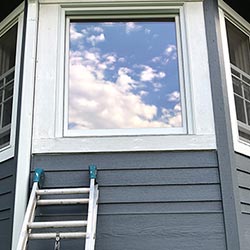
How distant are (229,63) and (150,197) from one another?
122 cm

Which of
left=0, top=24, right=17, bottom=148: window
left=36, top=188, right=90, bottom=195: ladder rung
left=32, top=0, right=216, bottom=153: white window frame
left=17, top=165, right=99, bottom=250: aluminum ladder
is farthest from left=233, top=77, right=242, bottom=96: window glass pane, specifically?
left=0, top=24, right=17, bottom=148: window

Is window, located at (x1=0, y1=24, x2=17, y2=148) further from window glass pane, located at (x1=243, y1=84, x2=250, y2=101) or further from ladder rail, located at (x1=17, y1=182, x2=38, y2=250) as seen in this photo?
window glass pane, located at (x1=243, y1=84, x2=250, y2=101)

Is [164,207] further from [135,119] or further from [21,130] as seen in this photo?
[21,130]

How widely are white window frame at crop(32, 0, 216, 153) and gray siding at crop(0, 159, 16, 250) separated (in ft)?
0.85

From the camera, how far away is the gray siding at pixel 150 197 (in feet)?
7.86

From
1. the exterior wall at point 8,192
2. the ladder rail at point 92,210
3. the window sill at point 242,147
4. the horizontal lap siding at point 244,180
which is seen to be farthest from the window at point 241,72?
the exterior wall at point 8,192

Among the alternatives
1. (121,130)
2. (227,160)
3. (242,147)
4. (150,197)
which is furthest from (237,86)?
(150,197)

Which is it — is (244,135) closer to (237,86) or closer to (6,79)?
(237,86)

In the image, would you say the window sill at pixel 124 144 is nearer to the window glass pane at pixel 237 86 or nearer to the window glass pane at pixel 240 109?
the window glass pane at pixel 240 109

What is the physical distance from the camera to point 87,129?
2.72 meters

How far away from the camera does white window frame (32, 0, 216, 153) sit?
2.59 m

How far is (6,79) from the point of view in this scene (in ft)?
10.6

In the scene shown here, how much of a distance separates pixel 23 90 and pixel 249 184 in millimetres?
1688

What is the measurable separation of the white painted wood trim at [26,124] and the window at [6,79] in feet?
1.10
